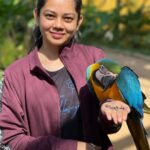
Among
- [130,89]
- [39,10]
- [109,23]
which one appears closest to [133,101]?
[130,89]

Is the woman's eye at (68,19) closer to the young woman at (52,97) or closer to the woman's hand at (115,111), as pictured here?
the young woman at (52,97)

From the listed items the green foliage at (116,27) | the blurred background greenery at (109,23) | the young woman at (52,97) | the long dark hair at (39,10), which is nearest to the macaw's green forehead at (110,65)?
the young woman at (52,97)

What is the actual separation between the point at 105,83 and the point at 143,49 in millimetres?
5718

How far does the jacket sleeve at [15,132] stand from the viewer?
180cm

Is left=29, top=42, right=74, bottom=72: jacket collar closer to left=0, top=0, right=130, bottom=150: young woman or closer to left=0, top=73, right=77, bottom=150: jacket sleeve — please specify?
left=0, top=0, right=130, bottom=150: young woman

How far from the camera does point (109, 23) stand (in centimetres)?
809

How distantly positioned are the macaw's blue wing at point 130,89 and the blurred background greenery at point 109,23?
204 inches

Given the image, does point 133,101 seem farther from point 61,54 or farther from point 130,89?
point 61,54

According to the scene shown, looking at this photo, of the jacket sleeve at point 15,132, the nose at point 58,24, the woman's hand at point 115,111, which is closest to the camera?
the woman's hand at point 115,111

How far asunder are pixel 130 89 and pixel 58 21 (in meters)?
0.39

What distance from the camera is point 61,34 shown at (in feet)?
6.69

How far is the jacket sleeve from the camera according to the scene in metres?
1.80

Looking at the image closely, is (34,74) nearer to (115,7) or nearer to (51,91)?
(51,91)

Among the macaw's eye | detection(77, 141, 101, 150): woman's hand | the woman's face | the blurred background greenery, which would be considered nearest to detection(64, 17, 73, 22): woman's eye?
the woman's face
